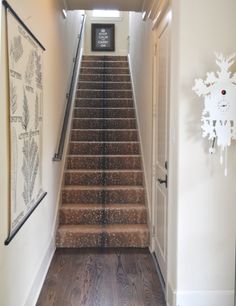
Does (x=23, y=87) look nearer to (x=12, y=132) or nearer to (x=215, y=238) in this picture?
(x=12, y=132)

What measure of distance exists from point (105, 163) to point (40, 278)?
2.19 m

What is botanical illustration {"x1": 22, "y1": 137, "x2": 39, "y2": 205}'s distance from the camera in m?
→ 2.25

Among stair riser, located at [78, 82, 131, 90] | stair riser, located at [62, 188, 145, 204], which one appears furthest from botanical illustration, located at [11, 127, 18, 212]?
stair riser, located at [78, 82, 131, 90]

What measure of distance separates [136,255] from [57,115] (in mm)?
1709

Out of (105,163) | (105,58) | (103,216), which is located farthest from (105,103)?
(103,216)

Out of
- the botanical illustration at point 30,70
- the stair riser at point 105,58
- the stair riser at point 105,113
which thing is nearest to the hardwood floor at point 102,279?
the botanical illustration at point 30,70

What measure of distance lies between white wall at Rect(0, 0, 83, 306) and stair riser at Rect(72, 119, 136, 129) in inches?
36.9

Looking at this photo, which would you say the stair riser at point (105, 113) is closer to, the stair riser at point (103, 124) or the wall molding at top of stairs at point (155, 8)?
the stair riser at point (103, 124)

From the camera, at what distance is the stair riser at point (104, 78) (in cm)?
658

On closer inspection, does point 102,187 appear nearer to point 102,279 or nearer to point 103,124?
point 103,124

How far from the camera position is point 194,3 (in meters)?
2.42

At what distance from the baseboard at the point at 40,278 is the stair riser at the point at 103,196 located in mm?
792

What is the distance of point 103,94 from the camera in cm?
611

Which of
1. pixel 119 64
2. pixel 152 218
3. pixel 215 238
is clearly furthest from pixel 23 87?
pixel 119 64
